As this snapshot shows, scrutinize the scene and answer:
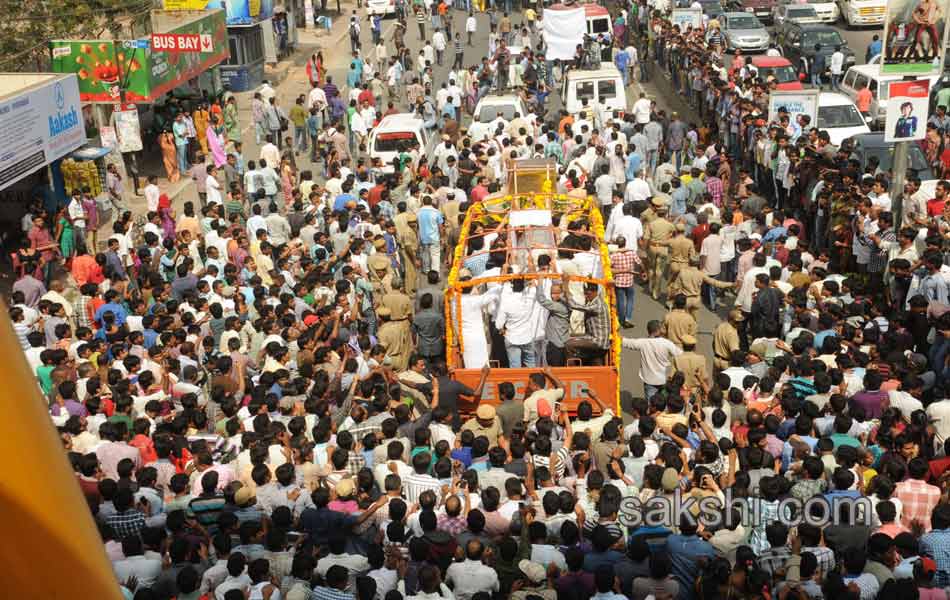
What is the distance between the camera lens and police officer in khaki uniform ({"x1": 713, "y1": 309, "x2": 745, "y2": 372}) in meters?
11.3

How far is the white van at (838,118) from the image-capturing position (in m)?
21.4

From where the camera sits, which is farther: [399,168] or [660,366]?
[399,168]

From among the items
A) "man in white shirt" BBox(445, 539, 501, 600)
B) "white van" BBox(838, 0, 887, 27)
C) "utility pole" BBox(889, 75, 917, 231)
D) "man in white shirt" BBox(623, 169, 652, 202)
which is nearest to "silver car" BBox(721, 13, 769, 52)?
"white van" BBox(838, 0, 887, 27)

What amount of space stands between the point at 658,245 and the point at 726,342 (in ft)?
13.2

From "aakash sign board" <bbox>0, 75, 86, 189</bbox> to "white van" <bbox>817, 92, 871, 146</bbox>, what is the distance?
45.5 ft

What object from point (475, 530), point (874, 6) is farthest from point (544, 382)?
point (874, 6)

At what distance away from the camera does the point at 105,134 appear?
20.6 metres

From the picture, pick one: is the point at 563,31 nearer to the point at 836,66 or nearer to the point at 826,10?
the point at 836,66

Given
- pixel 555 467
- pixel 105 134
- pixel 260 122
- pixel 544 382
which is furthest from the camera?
pixel 260 122

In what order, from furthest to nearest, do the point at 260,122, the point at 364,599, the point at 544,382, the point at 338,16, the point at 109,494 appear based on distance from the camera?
the point at 338,16
the point at 260,122
the point at 544,382
the point at 109,494
the point at 364,599

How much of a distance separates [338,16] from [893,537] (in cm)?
4187

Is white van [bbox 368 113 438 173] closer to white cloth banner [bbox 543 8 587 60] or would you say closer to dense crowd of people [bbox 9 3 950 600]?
dense crowd of people [bbox 9 3 950 600]

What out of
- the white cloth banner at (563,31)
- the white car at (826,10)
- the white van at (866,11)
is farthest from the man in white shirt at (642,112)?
the white van at (866,11)

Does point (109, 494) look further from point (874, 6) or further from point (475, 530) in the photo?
point (874, 6)
